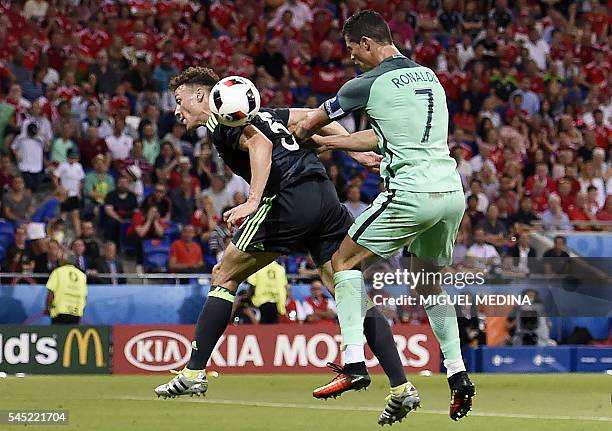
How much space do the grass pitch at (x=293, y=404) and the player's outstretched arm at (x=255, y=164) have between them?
Result: 5.87ft

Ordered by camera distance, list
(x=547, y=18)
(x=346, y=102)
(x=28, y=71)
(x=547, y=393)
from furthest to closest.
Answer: (x=547, y=18)
(x=28, y=71)
(x=547, y=393)
(x=346, y=102)

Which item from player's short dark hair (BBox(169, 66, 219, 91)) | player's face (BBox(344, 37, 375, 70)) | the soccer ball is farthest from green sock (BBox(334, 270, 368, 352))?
player's short dark hair (BBox(169, 66, 219, 91))

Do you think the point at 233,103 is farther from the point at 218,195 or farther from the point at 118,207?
the point at 218,195

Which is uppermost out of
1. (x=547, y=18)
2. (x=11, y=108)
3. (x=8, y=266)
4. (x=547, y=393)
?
(x=547, y=18)

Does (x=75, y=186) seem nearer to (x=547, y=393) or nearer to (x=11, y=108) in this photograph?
(x=11, y=108)

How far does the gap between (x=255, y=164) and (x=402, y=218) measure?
1090 millimetres

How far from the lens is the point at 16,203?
62.4 feet

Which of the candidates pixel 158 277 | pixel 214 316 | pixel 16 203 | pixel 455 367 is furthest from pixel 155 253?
pixel 455 367

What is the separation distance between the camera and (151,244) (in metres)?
19.2

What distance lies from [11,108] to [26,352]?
14.8 feet

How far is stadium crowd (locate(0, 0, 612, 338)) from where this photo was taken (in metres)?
19.2

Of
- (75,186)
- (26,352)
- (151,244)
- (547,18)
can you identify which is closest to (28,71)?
(75,186)

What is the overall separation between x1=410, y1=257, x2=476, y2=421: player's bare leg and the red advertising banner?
29.4 feet

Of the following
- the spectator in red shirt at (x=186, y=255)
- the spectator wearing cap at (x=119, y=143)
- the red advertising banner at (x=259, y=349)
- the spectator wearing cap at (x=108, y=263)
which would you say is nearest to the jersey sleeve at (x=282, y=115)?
the red advertising banner at (x=259, y=349)
